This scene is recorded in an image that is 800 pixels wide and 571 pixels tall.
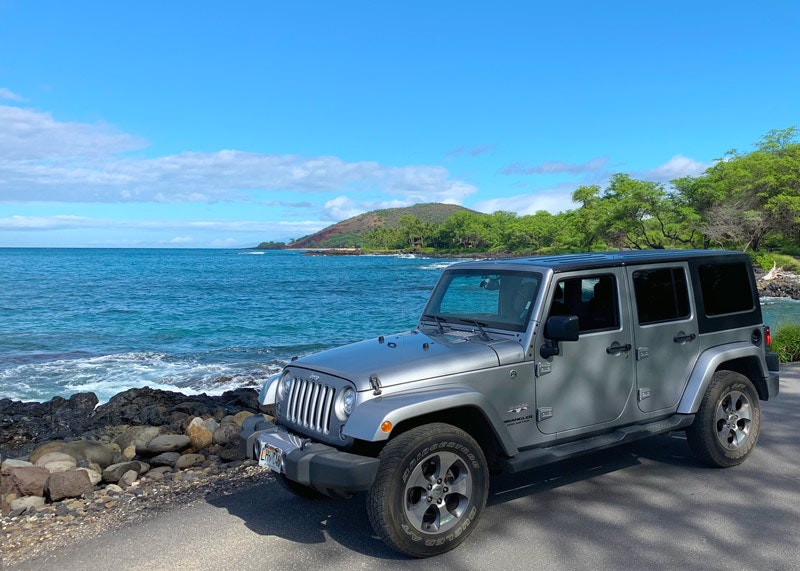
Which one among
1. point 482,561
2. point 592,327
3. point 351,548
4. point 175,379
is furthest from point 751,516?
point 175,379

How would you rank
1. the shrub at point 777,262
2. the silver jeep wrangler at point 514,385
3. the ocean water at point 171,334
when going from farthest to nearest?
the shrub at point 777,262
the ocean water at point 171,334
the silver jeep wrangler at point 514,385

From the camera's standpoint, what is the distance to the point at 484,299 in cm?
544

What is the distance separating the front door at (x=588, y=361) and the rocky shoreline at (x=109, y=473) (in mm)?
2898

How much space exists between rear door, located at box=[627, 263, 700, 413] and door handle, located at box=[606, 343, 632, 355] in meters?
0.10

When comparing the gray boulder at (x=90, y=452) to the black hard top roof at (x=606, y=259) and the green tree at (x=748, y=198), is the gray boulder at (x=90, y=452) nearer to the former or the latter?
the black hard top roof at (x=606, y=259)

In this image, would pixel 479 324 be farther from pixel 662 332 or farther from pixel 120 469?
pixel 120 469

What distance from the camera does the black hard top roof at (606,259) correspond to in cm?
515

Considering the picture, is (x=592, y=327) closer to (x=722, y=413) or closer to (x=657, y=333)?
(x=657, y=333)

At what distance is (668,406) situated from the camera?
18.2 ft

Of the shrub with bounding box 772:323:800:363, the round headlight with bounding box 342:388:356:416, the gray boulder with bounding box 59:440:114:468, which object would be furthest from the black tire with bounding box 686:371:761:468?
the gray boulder with bounding box 59:440:114:468

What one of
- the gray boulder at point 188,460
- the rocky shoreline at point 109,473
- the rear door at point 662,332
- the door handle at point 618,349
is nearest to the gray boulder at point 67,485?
the rocky shoreline at point 109,473

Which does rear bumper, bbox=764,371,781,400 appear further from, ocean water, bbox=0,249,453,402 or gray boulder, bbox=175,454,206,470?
ocean water, bbox=0,249,453,402

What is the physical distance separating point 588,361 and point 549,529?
4.26 ft

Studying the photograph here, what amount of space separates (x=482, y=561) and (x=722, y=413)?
9.80ft
